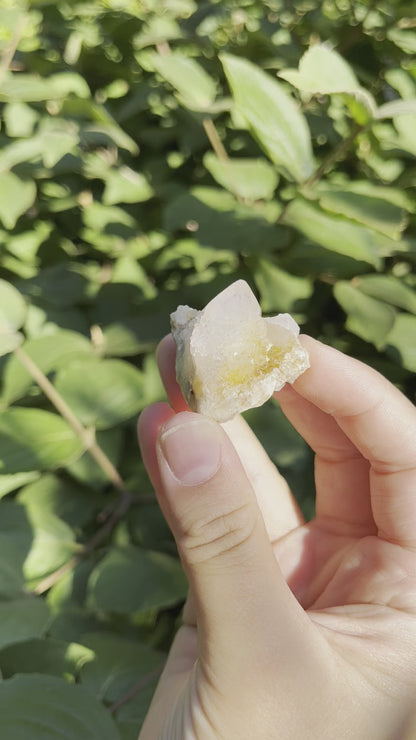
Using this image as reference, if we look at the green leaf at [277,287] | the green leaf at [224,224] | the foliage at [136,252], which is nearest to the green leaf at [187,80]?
the foliage at [136,252]

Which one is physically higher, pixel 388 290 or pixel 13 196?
pixel 13 196

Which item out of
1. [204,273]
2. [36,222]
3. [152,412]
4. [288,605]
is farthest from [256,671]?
[36,222]

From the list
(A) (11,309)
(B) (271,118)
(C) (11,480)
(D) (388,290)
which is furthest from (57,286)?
(D) (388,290)

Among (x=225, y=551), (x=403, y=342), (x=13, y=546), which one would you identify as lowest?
(x=13, y=546)

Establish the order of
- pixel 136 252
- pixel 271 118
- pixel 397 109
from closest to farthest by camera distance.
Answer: pixel 397 109 → pixel 271 118 → pixel 136 252

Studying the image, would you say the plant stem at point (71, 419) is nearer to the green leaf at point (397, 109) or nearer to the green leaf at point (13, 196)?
the green leaf at point (13, 196)

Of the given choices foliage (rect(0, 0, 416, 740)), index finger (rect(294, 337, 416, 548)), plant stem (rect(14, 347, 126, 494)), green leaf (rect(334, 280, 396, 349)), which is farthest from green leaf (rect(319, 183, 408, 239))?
plant stem (rect(14, 347, 126, 494))

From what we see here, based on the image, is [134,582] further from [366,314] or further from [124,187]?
[124,187]

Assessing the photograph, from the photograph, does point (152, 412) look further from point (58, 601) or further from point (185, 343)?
point (58, 601)
